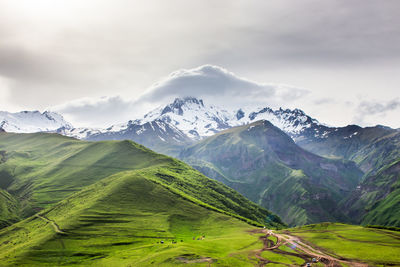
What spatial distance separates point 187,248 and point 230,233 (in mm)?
55167

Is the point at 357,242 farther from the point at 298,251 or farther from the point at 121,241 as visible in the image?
the point at 121,241

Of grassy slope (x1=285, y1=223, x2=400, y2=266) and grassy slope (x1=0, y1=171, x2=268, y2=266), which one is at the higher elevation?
grassy slope (x1=285, y1=223, x2=400, y2=266)

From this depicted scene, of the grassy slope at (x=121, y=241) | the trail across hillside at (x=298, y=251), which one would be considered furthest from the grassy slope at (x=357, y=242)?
the grassy slope at (x=121, y=241)

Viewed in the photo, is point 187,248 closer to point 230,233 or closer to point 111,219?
point 230,233

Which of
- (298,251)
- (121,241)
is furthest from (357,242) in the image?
(121,241)

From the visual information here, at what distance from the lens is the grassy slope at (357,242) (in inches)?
4462

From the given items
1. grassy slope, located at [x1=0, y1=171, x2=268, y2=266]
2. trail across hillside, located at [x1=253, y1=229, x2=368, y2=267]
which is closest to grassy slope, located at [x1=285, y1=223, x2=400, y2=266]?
trail across hillside, located at [x1=253, y1=229, x2=368, y2=267]

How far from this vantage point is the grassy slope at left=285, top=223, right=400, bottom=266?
113 metres

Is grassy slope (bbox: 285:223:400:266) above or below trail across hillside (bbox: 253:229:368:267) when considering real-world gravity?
above

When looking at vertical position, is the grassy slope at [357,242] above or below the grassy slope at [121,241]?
above

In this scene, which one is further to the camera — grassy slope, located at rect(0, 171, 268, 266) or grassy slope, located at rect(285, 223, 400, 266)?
grassy slope, located at rect(0, 171, 268, 266)

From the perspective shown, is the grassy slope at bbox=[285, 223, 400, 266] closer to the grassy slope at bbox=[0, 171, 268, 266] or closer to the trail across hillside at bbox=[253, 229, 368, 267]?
the trail across hillside at bbox=[253, 229, 368, 267]

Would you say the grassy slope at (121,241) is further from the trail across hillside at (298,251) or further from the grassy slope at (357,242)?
the grassy slope at (357,242)

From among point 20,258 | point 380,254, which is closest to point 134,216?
point 20,258
